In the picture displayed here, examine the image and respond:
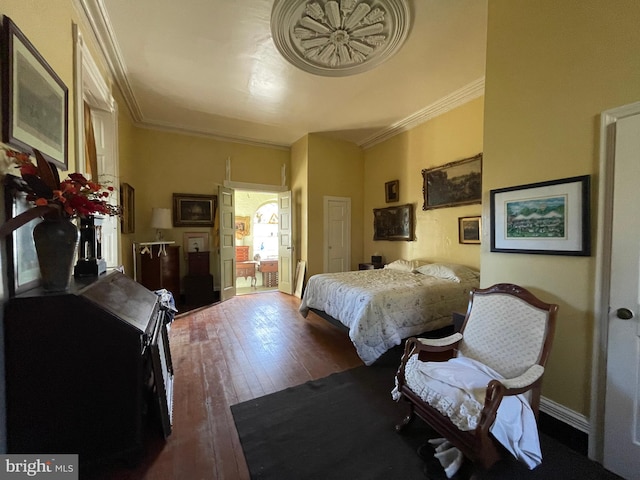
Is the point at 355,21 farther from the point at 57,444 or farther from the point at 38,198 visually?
the point at 57,444

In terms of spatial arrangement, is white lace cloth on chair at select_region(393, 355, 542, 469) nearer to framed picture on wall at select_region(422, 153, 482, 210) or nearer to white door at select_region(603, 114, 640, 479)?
white door at select_region(603, 114, 640, 479)

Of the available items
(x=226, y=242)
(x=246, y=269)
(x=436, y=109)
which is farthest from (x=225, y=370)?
(x=246, y=269)

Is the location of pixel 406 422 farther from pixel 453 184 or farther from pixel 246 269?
pixel 246 269

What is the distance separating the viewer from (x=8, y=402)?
3.84ft

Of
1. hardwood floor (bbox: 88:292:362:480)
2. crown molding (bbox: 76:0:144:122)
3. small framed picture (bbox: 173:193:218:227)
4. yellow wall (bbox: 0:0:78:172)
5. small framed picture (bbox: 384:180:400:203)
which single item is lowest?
hardwood floor (bbox: 88:292:362:480)

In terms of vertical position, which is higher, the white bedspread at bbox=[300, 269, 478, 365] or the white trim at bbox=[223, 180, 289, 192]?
the white trim at bbox=[223, 180, 289, 192]

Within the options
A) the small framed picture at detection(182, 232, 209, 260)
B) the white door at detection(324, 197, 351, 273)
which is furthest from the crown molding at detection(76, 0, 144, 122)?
the white door at detection(324, 197, 351, 273)

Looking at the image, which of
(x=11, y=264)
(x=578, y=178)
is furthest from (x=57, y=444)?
(x=578, y=178)

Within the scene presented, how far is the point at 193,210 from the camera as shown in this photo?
493 cm

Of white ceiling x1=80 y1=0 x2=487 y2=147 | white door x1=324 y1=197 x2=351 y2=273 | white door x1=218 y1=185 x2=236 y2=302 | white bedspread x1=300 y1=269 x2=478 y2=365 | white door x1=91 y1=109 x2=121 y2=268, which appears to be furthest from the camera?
white door x1=324 y1=197 x2=351 y2=273

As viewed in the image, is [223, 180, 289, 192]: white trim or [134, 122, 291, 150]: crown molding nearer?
[134, 122, 291, 150]: crown molding

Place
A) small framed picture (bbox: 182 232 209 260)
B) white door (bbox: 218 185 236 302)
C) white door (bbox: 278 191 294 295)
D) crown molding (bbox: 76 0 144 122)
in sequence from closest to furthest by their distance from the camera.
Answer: crown molding (bbox: 76 0 144 122), white door (bbox: 218 185 236 302), small framed picture (bbox: 182 232 209 260), white door (bbox: 278 191 294 295)

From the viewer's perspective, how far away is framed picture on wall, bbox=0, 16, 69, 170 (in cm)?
119

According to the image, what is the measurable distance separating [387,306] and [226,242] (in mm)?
3513
